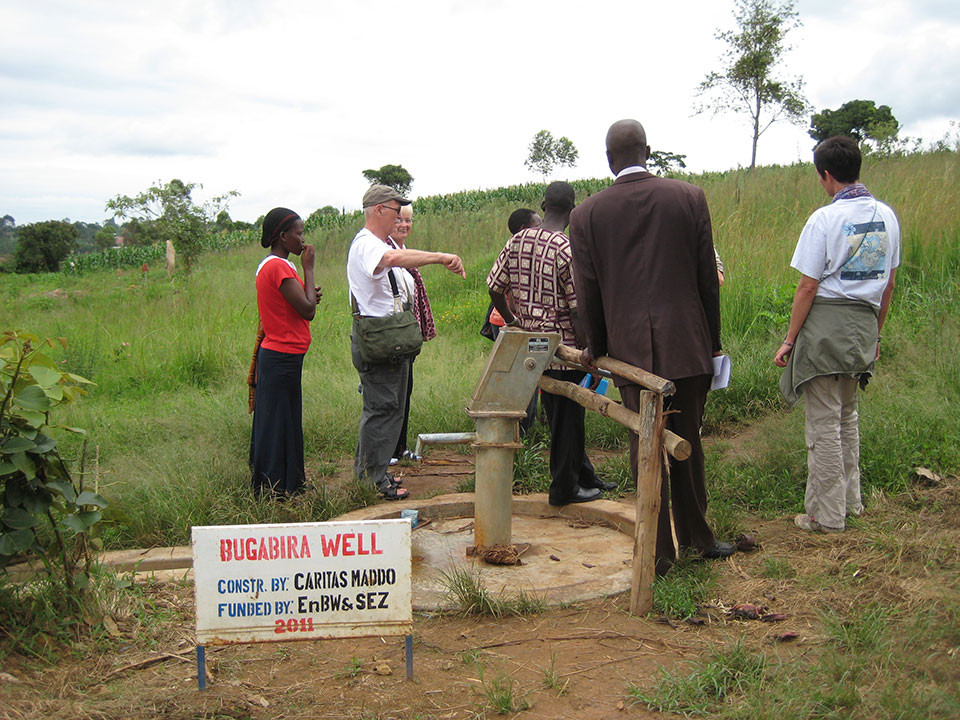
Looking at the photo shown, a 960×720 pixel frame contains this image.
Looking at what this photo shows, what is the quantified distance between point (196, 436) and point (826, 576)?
4.53m

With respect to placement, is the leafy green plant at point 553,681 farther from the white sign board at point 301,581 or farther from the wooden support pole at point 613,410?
the wooden support pole at point 613,410

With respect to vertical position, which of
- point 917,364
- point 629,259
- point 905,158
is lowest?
point 917,364

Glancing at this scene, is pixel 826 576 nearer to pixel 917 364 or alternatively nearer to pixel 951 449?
pixel 951 449

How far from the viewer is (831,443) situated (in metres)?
4.22

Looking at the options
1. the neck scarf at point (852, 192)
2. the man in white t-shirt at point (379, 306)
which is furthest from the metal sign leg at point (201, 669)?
the neck scarf at point (852, 192)

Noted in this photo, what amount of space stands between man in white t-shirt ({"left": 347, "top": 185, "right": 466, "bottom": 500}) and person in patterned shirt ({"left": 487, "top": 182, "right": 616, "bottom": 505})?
0.38m

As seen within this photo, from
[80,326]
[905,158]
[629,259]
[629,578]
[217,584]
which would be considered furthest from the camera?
[80,326]

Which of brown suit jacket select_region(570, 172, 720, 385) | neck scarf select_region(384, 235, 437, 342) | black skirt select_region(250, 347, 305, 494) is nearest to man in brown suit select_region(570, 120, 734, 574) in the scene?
brown suit jacket select_region(570, 172, 720, 385)

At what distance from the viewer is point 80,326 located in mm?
10852

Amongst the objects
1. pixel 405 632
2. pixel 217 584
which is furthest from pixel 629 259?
pixel 217 584

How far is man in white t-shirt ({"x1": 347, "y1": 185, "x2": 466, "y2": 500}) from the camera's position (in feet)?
16.1

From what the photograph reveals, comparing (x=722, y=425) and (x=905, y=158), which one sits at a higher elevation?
(x=905, y=158)

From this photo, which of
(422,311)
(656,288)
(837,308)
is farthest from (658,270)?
(422,311)

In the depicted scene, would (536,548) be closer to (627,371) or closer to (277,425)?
(627,371)
